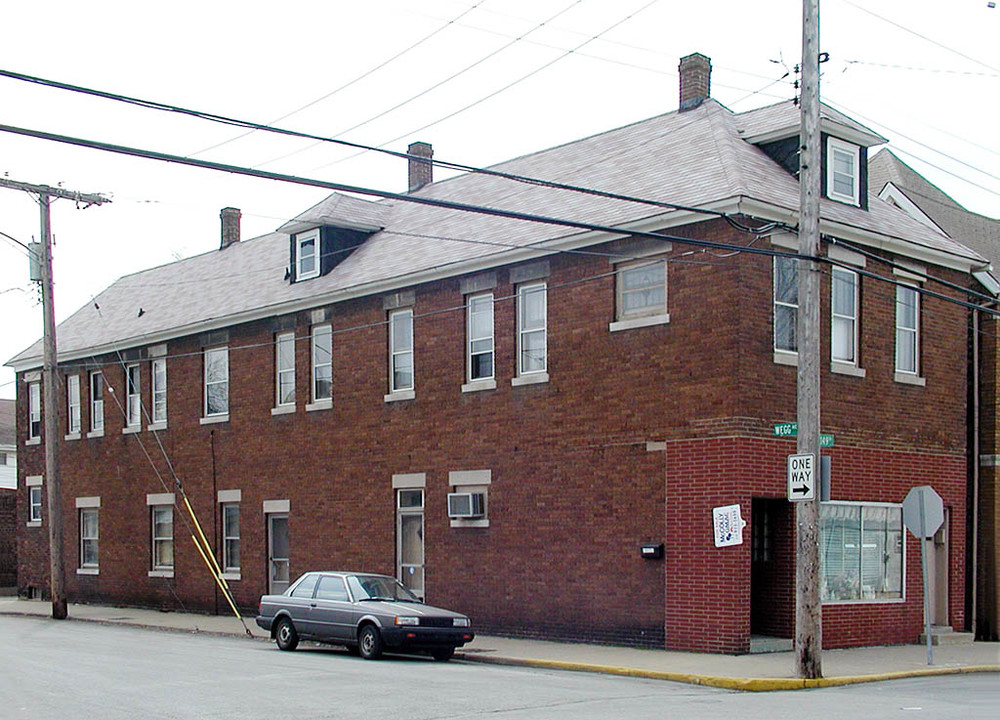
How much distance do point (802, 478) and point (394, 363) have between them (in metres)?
11.8

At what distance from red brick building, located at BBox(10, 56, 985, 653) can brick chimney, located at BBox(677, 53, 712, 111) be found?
2.6 inches

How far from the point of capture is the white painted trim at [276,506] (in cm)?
2927

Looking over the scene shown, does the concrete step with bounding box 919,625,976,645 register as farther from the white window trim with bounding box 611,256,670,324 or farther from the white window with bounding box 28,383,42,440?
the white window with bounding box 28,383,42,440

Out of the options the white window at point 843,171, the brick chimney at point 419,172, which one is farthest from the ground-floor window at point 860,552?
the brick chimney at point 419,172

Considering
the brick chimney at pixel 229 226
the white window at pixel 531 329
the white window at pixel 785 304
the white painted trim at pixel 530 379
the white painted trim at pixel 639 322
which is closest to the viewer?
the white window at pixel 785 304

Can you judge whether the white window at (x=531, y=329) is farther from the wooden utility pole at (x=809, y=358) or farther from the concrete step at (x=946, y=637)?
the concrete step at (x=946, y=637)

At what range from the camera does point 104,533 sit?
117ft

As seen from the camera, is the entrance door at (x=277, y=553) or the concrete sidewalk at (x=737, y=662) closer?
the concrete sidewalk at (x=737, y=662)

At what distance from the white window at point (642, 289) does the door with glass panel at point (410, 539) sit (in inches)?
259

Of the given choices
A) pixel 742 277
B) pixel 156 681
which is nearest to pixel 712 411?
pixel 742 277

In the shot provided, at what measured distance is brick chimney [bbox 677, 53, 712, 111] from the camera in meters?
25.7

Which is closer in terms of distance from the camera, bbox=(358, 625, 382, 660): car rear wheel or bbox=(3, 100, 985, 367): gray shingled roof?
bbox=(358, 625, 382, 660): car rear wheel

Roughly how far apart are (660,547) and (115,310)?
24035 mm

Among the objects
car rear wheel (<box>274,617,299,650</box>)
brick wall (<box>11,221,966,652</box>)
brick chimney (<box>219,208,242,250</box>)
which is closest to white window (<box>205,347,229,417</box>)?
brick wall (<box>11,221,966,652</box>)
